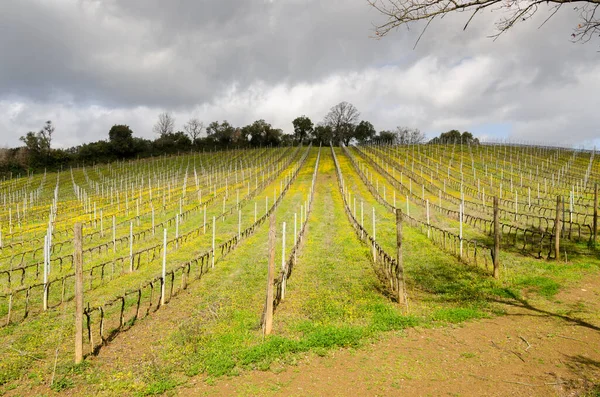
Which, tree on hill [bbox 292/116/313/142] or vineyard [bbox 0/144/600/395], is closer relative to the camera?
vineyard [bbox 0/144/600/395]

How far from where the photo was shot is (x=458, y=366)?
24.7 feet

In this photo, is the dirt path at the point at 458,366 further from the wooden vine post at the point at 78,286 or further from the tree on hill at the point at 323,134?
the tree on hill at the point at 323,134

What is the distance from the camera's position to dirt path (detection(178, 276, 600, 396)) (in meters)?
6.73

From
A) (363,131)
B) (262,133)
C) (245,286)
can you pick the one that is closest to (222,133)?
(262,133)

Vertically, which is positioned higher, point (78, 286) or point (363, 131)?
point (363, 131)

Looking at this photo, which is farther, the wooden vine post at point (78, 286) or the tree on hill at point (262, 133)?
the tree on hill at point (262, 133)

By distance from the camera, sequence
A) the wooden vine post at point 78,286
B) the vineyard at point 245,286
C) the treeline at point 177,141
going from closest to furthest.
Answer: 1. the wooden vine post at point 78,286
2. the vineyard at point 245,286
3. the treeline at point 177,141

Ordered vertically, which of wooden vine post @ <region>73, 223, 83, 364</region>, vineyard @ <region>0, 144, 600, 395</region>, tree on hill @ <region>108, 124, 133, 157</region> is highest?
tree on hill @ <region>108, 124, 133, 157</region>

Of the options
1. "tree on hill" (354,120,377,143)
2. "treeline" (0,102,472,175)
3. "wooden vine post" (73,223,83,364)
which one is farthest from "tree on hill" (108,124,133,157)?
"wooden vine post" (73,223,83,364)

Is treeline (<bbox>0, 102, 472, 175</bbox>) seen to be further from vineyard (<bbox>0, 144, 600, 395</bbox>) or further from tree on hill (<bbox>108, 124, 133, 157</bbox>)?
vineyard (<bbox>0, 144, 600, 395</bbox>)

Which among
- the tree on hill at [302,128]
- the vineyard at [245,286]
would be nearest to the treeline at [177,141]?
the tree on hill at [302,128]

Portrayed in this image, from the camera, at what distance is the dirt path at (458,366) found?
6.73m

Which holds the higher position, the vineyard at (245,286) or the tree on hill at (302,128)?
the tree on hill at (302,128)

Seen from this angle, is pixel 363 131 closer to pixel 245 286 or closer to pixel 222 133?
pixel 222 133
